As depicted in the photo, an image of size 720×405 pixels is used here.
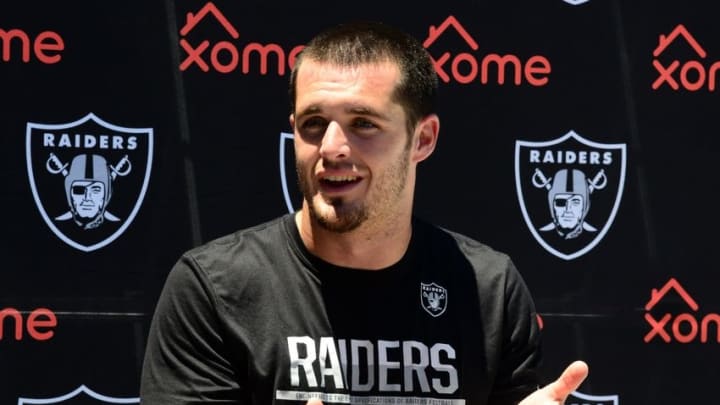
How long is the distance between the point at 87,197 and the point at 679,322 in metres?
1.68

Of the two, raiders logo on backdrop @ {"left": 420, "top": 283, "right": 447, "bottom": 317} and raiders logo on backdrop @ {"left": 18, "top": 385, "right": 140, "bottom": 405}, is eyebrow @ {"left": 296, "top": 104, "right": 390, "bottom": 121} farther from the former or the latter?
raiders logo on backdrop @ {"left": 18, "top": 385, "right": 140, "bottom": 405}

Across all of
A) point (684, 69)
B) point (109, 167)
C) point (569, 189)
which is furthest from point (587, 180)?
point (109, 167)

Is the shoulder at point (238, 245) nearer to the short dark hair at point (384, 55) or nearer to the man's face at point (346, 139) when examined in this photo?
the man's face at point (346, 139)

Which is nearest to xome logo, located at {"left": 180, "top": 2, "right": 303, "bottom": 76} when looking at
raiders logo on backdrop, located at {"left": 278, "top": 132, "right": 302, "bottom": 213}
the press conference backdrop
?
the press conference backdrop

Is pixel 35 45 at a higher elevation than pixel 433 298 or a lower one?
higher

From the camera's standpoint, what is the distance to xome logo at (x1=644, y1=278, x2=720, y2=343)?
3119mm

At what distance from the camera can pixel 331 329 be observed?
1919 mm

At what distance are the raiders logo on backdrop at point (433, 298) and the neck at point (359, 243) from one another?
0.08 metres

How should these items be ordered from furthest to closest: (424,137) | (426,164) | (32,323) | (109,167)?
(426,164), (109,167), (32,323), (424,137)

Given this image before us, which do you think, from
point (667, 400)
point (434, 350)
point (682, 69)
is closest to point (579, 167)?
point (682, 69)

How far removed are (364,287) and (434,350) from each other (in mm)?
167

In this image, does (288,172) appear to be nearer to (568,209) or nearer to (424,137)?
(568,209)

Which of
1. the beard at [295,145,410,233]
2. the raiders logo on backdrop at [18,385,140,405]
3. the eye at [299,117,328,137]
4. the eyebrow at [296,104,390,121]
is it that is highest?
the eyebrow at [296,104,390,121]

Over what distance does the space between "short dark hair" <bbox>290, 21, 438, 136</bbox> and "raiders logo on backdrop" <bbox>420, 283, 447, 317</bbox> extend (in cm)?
29
